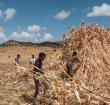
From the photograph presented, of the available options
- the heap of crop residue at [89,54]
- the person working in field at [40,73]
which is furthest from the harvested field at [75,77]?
the person working in field at [40,73]

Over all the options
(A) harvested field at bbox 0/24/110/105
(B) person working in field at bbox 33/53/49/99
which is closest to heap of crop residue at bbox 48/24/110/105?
(A) harvested field at bbox 0/24/110/105

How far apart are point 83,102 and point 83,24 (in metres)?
10.4

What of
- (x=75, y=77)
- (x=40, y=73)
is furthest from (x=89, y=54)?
(x=40, y=73)

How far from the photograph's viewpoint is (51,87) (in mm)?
13266

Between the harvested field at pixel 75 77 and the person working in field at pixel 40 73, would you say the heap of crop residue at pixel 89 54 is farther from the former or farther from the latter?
the person working in field at pixel 40 73

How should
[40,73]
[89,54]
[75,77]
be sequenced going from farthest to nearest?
[89,54]
[75,77]
[40,73]

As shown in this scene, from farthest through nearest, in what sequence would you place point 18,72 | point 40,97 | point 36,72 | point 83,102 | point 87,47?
point 87,47, point 18,72, point 40,97, point 36,72, point 83,102

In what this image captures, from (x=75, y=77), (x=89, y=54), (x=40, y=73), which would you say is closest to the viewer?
(x=40, y=73)

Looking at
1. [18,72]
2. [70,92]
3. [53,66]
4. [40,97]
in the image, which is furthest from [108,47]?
[70,92]

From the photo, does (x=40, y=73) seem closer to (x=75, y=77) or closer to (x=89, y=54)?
(x=75, y=77)

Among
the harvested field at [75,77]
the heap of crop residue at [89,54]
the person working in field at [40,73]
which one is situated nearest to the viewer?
the harvested field at [75,77]

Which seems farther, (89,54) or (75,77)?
(89,54)

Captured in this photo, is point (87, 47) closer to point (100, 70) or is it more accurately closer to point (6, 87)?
point (100, 70)

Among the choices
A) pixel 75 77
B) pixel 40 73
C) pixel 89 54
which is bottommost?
pixel 75 77
